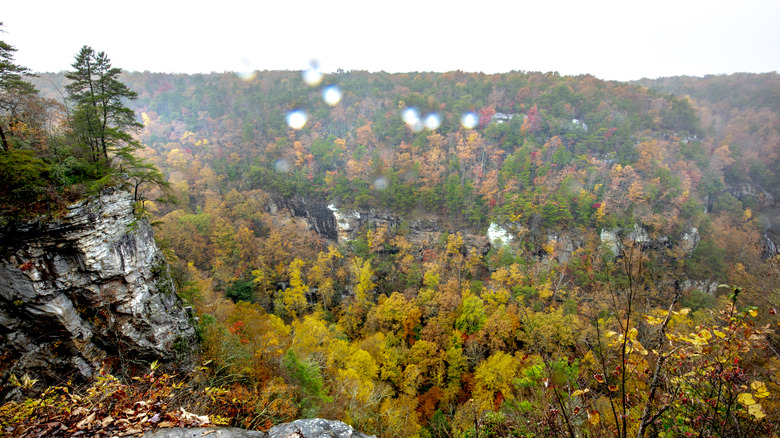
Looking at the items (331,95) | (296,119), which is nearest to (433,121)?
(331,95)

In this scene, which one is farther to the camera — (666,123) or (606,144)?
(666,123)

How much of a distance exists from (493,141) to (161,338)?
140 ft

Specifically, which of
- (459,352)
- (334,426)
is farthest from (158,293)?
(459,352)

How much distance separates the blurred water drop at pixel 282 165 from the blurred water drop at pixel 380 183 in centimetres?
1509

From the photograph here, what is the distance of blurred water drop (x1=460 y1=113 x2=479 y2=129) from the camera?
44.4 metres

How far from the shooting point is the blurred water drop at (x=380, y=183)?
3672cm

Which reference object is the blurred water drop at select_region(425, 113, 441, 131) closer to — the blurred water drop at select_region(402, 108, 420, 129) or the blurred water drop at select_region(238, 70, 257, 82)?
the blurred water drop at select_region(402, 108, 420, 129)

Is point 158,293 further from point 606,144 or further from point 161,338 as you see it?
point 606,144

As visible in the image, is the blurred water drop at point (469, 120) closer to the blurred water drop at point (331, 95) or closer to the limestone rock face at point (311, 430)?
the blurred water drop at point (331, 95)

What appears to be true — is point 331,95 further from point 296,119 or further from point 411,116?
point 411,116

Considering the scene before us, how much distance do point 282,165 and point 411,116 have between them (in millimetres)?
22139

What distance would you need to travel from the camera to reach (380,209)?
122 feet

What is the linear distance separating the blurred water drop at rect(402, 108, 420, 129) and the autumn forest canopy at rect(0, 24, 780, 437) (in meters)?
0.38

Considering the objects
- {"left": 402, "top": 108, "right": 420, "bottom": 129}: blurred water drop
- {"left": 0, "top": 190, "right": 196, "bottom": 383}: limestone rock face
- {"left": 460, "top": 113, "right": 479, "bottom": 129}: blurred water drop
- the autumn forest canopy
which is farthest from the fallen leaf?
{"left": 460, "top": 113, "right": 479, "bottom": 129}: blurred water drop
